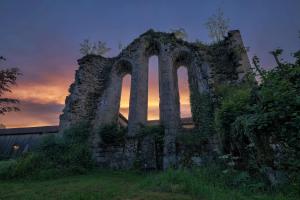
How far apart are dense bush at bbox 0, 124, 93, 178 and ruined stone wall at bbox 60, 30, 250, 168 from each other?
1.91ft

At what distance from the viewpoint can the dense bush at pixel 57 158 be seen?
7183 mm

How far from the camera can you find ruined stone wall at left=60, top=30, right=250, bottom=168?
8781 millimetres

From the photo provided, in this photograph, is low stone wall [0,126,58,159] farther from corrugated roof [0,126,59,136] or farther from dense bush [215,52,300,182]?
dense bush [215,52,300,182]

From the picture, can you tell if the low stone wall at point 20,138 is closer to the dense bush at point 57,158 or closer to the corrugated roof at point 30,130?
the corrugated roof at point 30,130

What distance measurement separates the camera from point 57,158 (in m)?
8.24

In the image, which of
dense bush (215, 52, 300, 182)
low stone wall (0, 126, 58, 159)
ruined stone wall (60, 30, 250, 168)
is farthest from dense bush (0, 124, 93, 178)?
low stone wall (0, 126, 58, 159)

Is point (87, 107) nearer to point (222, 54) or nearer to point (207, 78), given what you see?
point (207, 78)

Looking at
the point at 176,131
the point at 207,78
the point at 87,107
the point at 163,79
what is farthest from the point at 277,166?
the point at 87,107

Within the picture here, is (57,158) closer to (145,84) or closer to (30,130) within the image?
(145,84)

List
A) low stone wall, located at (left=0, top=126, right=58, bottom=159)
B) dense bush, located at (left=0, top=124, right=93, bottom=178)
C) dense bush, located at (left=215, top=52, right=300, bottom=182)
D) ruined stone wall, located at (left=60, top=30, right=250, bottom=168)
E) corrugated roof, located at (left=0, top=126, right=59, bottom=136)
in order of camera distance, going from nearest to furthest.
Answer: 1. dense bush, located at (left=215, top=52, right=300, bottom=182)
2. dense bush, located at (left=0, top=124, right=93, bottom=178)
3. ruined stone wall, located at (left=60, top=30, right=250, bottom=168)
4. low stone wall, located at (left=0, top=126, right=58, bottom=159)
5. corrugated roof, located at (left=0, top=126, right=59, bottom=136)

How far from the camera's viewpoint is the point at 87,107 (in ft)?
35.4

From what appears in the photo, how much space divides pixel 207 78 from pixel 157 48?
3500 mm

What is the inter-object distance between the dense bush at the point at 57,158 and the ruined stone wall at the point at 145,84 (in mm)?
581

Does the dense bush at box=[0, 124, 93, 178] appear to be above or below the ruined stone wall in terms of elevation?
below
